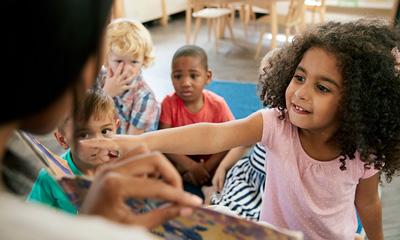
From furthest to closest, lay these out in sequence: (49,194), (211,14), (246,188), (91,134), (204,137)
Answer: (211,14) → (246,188) → (91,134) → (204,137) → (49,194)

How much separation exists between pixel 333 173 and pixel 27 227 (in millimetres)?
890

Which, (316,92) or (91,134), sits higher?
(316,92)

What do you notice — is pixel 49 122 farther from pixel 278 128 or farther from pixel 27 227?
pixel 278 128

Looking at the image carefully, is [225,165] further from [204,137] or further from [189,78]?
[204,137]

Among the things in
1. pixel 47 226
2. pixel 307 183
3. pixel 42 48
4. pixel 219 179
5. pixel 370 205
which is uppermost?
pixel 42 48

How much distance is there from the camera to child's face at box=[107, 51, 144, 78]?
179cm

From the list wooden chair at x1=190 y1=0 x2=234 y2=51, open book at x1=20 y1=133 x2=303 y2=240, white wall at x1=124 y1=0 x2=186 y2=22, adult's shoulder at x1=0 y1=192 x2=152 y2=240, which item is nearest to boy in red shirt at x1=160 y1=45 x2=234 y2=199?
open book at x1=20 y1=133 x2=303 y2=240

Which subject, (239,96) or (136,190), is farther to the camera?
(239,96)

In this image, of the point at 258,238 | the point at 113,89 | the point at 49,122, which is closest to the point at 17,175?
the point at 49,122

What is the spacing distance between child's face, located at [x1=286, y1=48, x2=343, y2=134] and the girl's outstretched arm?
107 mm

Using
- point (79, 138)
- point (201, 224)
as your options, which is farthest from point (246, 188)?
point (201, 224)

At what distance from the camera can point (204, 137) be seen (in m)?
1.00

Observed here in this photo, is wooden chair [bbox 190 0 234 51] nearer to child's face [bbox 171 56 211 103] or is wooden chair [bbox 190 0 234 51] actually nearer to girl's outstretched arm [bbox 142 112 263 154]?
child's face [bbox 171 56 211 103]

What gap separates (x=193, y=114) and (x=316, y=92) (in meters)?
0.96
